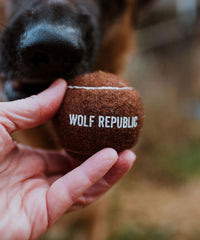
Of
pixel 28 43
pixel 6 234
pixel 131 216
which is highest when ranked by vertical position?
pixel 28 43

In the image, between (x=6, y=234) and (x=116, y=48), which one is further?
(x=116, y=48)

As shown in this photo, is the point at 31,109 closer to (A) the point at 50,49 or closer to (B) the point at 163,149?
(A) the point at 50,49

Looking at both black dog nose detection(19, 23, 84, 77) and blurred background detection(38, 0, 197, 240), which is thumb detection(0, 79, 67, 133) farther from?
blurred background detection(38, 0, 197, 240)

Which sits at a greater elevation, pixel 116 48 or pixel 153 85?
pixel 116 48

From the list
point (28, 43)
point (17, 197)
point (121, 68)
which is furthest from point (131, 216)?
point (28, 43)

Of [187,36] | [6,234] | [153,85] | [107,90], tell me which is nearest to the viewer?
[6,234]

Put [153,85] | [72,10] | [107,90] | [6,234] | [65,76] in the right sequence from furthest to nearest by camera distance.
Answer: [153,85] < [72,10] < [65,76] < [107,90] < [6,234]

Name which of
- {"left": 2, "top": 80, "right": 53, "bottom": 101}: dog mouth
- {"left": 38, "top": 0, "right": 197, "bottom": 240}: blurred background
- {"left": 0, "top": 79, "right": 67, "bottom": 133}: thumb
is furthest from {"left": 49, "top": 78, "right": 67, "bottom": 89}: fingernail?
{"left": 38, "top": 0, "right": 197, "bottom": 240}: blurred background

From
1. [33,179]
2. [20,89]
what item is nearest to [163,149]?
[20,89]

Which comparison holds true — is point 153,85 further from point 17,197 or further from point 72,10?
point 17,197
